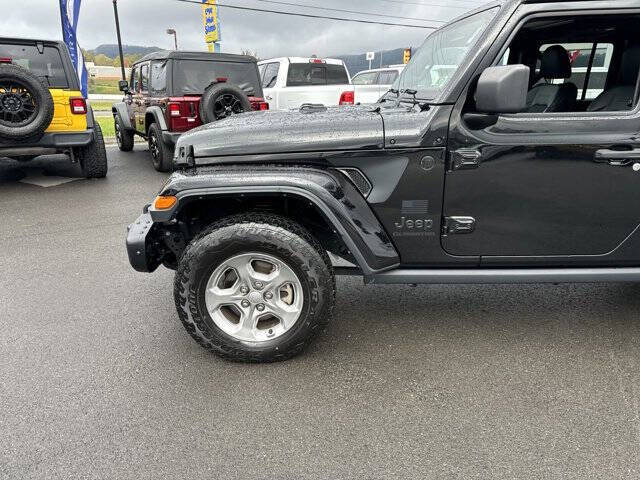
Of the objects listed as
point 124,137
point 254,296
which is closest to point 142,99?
point 124,137

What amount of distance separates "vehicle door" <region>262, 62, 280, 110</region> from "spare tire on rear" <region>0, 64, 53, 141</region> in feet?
14.8

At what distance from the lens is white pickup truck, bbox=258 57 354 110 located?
9117 mm

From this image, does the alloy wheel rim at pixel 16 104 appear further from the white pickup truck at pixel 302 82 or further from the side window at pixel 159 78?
the white pickup truck at pixel 302 82

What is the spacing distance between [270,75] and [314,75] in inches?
37.8

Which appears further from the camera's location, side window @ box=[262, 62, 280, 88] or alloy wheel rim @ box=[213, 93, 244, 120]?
side window @ box=[262, 62, 280, 88]

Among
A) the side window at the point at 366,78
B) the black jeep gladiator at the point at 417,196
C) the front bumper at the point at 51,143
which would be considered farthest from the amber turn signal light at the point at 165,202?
the side window at the point at 366,78

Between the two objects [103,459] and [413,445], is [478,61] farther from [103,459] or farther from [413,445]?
[103,459]

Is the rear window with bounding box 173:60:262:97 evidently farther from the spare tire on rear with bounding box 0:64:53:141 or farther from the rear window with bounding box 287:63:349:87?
the spare tire on rear with bounding box 0:64:53:141

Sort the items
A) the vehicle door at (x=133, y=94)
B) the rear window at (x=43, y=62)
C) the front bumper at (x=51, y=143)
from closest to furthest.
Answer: the front bumper at (x=51, y=143) → the rear window at (x=43, y=62) → the vehicle door at (x=133, y=94)

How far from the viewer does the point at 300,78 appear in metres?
9.58

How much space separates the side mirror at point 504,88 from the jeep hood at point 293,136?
1.65 ft

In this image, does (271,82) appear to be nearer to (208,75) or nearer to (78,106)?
(208,75)

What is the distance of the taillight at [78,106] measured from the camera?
6322mm

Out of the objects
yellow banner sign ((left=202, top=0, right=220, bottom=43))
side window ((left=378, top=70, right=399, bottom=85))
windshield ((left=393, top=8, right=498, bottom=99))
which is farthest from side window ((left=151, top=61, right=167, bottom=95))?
yellow banner sign ((left=202, top=0, right=220, bottom=43))
